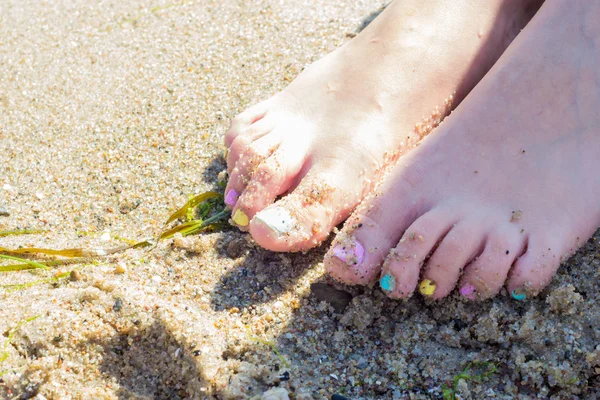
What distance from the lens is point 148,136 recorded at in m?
1.97

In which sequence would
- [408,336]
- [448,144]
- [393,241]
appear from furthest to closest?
1. [448,144]
2. [393,241]
3. [408,336]

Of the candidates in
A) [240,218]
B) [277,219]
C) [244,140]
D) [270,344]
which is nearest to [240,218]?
[240,218]

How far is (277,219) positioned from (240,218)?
134 mm

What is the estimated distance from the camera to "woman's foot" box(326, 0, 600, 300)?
152 cm

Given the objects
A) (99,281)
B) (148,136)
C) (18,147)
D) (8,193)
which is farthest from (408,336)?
(18,147)

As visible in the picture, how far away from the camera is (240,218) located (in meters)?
1.64

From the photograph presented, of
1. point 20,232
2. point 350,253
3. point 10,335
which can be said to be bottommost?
point 20,232

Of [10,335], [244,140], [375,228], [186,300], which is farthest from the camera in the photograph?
[244,140]

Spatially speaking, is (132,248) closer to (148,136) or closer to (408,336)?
(148,136)

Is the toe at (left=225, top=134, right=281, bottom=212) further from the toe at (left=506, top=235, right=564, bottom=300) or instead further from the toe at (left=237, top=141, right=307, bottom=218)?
the toe at (left=506, top=235, right=564, bottom=300)

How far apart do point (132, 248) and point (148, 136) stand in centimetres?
48

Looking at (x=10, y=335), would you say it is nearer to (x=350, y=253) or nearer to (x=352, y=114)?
(x=350, y=253)

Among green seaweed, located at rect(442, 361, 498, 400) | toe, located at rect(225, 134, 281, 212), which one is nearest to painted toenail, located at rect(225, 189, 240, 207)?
toe, located at rect(225, 134, 281, 212)

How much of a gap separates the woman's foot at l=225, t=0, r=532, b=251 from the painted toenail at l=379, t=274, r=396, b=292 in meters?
0.20
